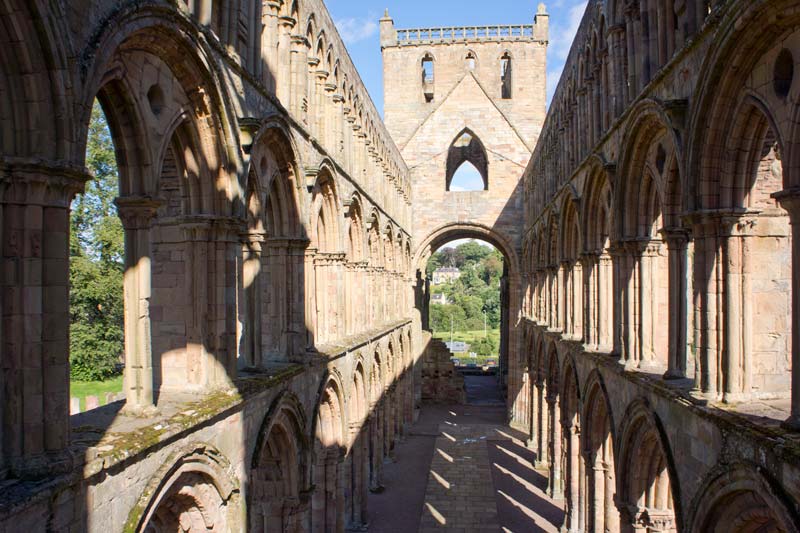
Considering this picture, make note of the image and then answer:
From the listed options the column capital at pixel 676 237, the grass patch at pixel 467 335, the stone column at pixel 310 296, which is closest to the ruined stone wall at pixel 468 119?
the stone column at pixel 310 296

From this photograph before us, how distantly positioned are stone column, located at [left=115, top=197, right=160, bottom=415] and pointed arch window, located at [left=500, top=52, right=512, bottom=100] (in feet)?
103

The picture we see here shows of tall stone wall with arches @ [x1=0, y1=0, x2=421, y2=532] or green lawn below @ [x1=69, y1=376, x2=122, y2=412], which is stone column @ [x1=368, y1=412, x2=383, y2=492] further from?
green lawn below @ [x1=69, y1=376, x2=122, y2=412]

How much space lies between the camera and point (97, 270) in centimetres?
2692

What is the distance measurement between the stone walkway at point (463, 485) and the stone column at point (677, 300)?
34.0ft

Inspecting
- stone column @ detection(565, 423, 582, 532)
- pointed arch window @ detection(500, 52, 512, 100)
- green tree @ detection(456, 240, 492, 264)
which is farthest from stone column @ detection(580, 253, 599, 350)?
green tree @ detection(456, 240, 492, 264)

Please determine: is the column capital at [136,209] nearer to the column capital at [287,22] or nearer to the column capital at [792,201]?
the column capital at [287,22]

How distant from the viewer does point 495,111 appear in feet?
107

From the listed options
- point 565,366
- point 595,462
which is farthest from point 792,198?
point 565,366

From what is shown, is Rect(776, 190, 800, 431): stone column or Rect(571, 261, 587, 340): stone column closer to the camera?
Rect(776, 190, 800, 431): stone column

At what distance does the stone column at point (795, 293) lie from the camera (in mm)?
6012

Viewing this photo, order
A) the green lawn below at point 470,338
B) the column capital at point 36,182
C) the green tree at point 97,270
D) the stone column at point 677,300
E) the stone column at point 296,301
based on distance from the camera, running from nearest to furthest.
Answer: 1. the column capital at point 36,182
2. the stone column at point 677,300
3. the stone column at point 296,301
4. the green tree at point 97,270
5. the green lawn below at point 470,338

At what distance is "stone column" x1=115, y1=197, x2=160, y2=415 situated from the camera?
290 inches

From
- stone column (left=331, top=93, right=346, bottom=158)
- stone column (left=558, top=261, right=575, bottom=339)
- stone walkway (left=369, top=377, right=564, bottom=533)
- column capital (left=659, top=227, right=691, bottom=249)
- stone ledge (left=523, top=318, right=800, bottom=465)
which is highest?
stone column (left=331, top=93, right=346, bottom=158)

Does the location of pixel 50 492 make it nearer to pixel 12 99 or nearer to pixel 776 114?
pixel 12 99
